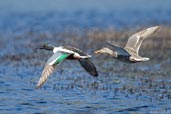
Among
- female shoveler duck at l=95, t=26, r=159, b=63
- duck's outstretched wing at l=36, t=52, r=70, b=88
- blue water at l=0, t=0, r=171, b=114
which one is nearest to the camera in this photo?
duck's outstretched wing at l=36, t=52, r=70, b=88

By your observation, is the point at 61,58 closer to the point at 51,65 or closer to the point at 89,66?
the point at 51,65

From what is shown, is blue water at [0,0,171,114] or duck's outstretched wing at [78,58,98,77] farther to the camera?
duck's outstretched wing at [78,58,98,77]

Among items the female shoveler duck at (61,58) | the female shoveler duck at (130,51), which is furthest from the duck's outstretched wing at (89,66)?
the female shoveler duck at (130,51)

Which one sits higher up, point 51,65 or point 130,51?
point 130,51

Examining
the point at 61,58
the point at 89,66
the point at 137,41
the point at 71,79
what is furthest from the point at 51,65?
the point at 71,79

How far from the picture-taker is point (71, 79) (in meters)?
14.9

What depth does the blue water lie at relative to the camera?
38.8 feet

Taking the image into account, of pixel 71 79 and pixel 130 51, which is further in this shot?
pixel 71 79

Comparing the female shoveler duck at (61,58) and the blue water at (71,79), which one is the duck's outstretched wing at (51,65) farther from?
the blue water at (71,79)

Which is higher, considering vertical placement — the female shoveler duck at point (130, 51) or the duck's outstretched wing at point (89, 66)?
the female shoveler duck at point (130, 51)

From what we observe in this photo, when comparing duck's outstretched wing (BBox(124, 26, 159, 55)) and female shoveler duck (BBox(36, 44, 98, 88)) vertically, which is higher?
duck's outstretched wing (BBox(124, 26, 159, 55))

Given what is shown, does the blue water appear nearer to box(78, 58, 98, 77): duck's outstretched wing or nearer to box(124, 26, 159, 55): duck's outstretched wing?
box(78, 58, 98, 77): duck's outstretched wing

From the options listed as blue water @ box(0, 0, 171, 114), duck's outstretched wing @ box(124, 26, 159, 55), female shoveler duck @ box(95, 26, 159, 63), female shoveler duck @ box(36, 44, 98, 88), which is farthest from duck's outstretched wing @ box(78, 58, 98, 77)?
duck's outstretched wing @ box(124, 26, 159, 55)

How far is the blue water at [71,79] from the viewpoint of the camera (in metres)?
11.8
